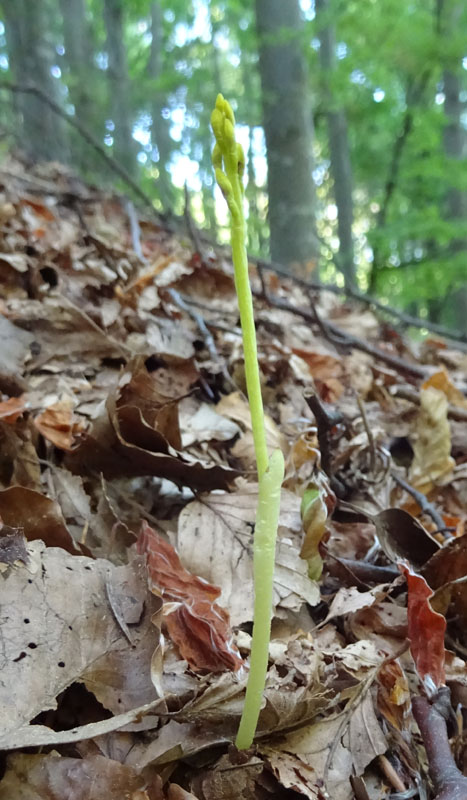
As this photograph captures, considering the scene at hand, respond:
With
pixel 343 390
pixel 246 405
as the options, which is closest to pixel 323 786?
pixel 246 405

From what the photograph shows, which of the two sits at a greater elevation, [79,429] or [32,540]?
[79,429]

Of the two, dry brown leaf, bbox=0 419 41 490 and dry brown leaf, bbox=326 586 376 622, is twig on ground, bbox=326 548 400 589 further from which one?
dry brown leaf, bbox=0 419 41 490

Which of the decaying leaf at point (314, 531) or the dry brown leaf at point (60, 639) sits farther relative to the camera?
the decaying leaf at point (314, 531)

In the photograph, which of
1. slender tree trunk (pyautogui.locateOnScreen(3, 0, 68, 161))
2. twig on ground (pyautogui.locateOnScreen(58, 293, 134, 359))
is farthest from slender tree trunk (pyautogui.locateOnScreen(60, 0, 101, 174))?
twig on ground (pyautogui.locateOnScreen(58, 293, 134, 359))

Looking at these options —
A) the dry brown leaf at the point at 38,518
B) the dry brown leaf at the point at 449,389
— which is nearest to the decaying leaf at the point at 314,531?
the dry brown leaf at the point at 38,518

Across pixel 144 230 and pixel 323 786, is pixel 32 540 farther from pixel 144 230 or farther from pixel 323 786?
pixel 144 230

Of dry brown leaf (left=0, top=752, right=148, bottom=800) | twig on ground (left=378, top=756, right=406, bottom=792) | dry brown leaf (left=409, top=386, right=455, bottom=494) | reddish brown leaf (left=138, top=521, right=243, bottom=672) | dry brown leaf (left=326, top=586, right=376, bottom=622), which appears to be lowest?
twig on ground (left=378, top=756, right=406, bottom=792)

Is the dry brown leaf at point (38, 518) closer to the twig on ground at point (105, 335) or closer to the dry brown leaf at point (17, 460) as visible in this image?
the dry brown leaf at point (17, 460)
